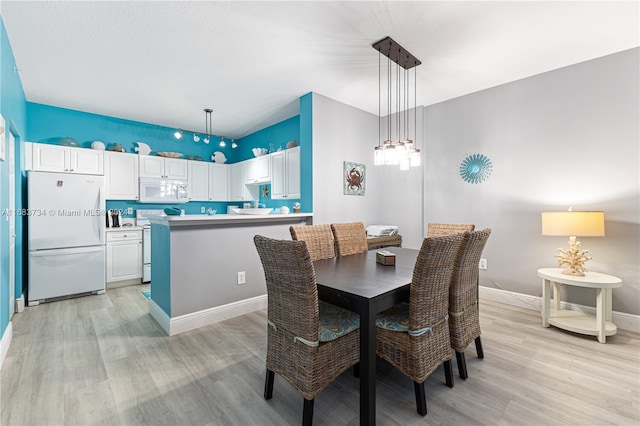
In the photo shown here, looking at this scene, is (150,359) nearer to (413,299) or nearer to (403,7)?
(413,299)

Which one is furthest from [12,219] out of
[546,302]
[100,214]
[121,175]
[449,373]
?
[546,302]

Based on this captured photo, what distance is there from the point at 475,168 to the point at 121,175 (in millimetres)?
5004

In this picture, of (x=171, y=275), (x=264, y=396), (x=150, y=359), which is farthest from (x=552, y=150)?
(x=150, y=359)

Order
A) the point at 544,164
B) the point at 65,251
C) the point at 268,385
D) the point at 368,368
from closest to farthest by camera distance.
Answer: the point at 368,368
the point at 268,385
the point at 544,164
the point at 65,251

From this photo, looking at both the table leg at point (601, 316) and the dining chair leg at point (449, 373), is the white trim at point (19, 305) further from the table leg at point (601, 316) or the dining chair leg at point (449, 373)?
Result: the table leg at point (601, 316)

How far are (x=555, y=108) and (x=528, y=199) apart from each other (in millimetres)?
975

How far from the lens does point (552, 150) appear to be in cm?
301

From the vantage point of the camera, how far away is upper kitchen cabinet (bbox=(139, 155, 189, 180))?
4523 mm

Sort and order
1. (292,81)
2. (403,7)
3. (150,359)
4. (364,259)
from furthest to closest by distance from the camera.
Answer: (292,81), (364,259), (150,359), (403,7)

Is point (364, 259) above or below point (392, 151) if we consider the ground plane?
below

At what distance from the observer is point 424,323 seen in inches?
61.6

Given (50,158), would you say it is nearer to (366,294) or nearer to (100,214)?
(100,214)

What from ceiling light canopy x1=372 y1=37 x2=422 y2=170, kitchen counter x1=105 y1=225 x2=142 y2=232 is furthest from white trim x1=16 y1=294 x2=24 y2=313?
ceiling light canopy x1=372 y1=37 x2=422 y2=170

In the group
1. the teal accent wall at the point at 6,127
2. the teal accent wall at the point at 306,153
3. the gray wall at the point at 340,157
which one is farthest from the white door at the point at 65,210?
the gray wall at the point at 340,157
